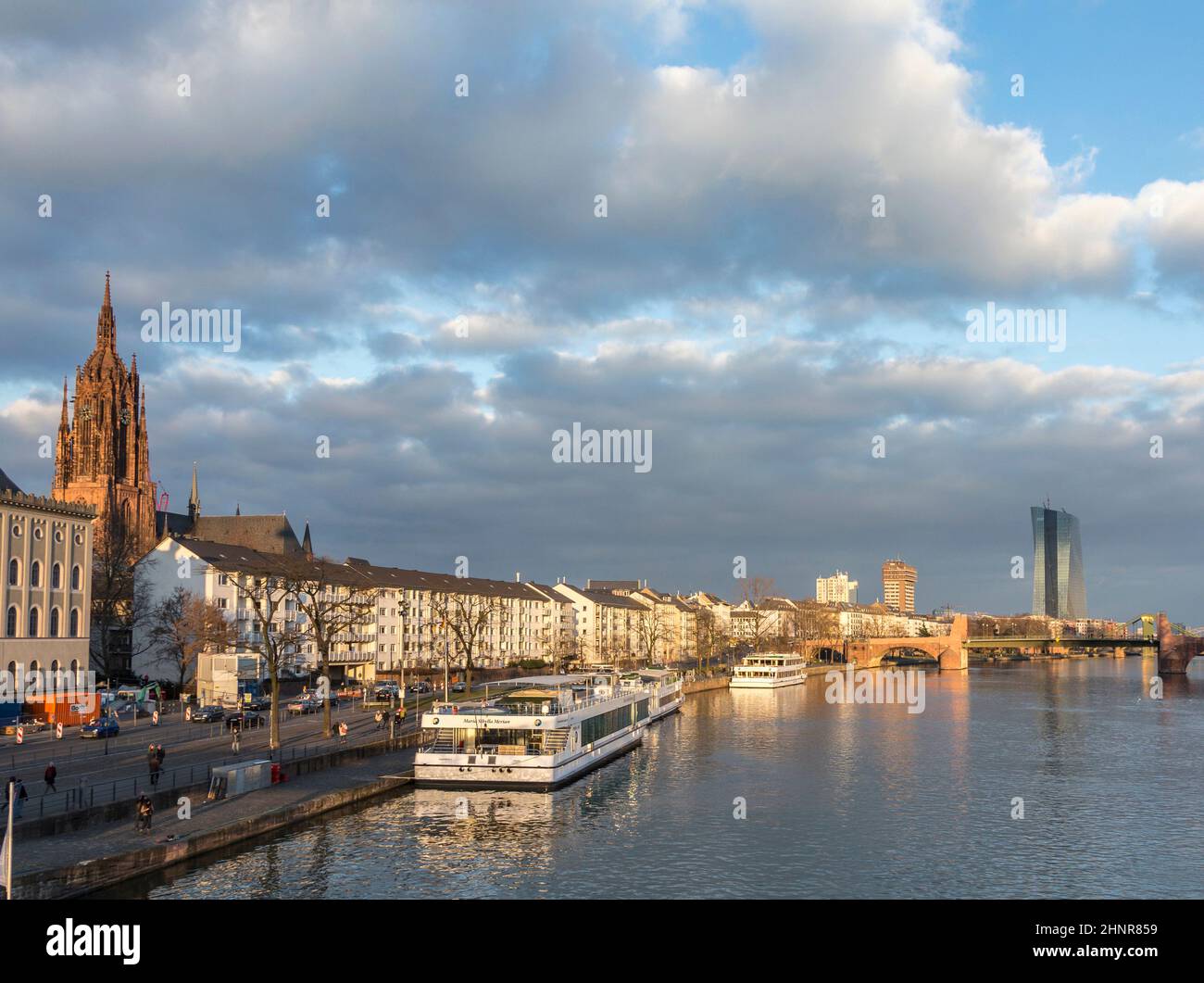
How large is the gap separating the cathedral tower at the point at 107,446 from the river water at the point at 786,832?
448 ft

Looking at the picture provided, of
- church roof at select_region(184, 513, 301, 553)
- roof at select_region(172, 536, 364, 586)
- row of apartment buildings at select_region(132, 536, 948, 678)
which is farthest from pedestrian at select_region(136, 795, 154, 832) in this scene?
church roof at select_region(184, 513, 301, 553)

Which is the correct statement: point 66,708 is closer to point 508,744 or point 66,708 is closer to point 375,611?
point 508,744

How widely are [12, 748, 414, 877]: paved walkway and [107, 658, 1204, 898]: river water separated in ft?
5.98

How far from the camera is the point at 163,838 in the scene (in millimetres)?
39031

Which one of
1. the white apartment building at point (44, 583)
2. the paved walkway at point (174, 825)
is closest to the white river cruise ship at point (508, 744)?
the paved walkway at point (174, 825)

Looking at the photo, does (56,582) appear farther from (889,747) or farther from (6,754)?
(889,747)

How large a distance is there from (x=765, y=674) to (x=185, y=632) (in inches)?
3433

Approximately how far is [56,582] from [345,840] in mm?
55994

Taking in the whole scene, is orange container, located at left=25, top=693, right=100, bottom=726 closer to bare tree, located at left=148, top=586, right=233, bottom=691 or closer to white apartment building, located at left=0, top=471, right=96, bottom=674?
white apartment building, located at left=0, top=471, right=96, bottom=674

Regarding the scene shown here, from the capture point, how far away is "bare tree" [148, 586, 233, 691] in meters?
109

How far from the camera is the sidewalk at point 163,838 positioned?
109 feet

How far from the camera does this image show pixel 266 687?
395ft
